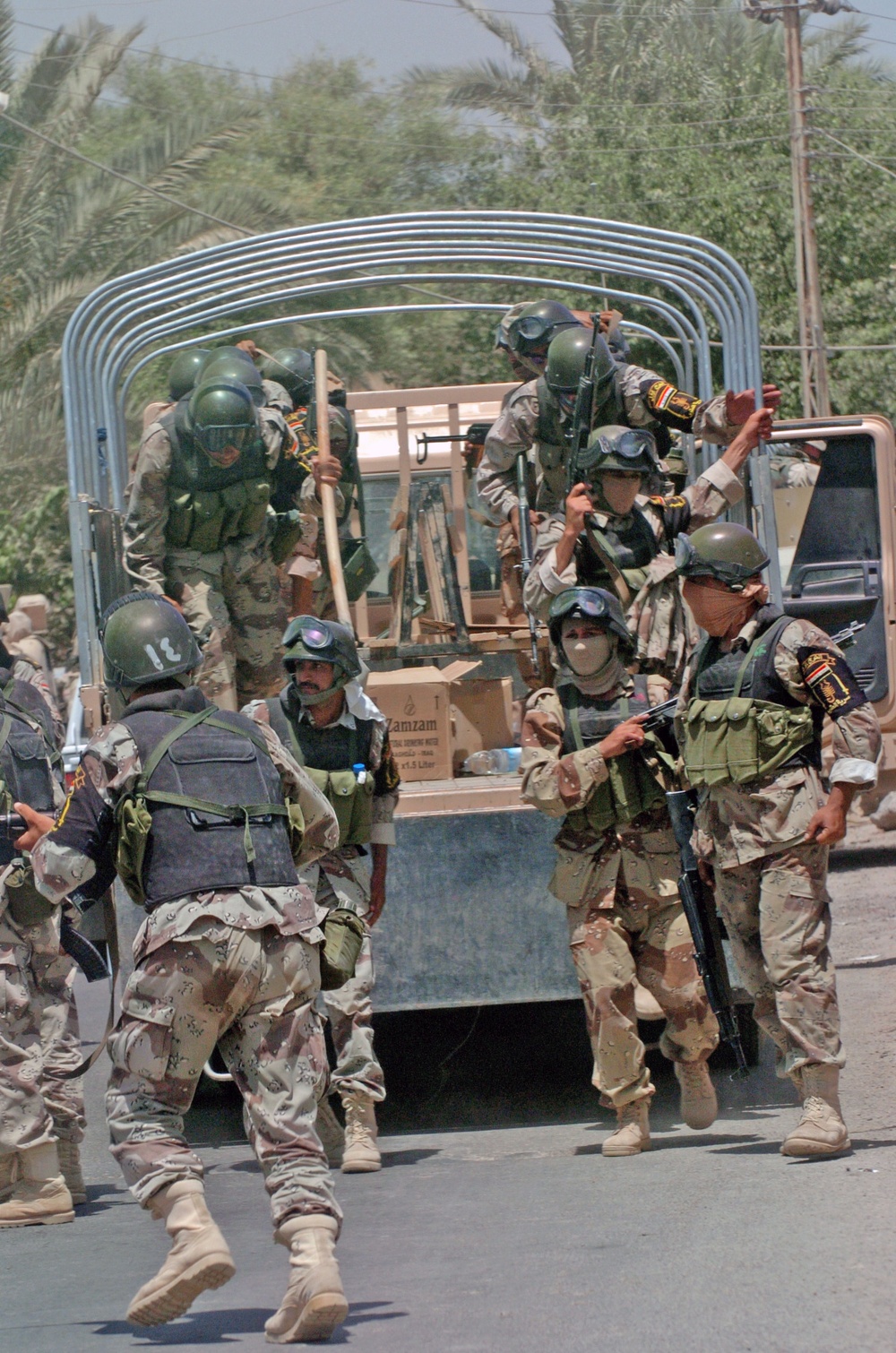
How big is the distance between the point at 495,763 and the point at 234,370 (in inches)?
81.0

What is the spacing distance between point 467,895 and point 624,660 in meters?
1.04

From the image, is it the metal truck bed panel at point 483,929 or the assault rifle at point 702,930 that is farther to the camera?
the metal truck bed panel at point 483,929

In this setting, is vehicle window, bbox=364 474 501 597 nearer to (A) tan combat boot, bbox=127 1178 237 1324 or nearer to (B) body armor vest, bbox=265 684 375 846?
(B) body armor vest, bbox=265 684 375 846

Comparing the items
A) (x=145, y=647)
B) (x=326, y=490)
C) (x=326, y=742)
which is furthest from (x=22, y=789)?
(x=326, y=490)

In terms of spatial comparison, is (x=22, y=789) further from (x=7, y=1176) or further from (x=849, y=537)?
(x=849, y=537)

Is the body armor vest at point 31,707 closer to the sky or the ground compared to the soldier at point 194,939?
closer to the sky

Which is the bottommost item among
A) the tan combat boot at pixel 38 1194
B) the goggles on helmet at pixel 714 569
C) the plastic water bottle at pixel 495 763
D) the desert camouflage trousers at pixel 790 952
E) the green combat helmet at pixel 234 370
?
the tan combat boot at pixel 38 1194

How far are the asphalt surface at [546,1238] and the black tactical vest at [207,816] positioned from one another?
1034mm

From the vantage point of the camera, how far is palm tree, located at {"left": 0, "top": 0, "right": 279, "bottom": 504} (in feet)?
60.2

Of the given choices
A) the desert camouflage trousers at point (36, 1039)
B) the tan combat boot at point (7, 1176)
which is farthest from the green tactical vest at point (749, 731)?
the tan combat boot at point (7, 1176)

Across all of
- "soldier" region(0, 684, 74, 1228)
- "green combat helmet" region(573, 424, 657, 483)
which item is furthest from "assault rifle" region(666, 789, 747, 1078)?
"soldier" region(0, 684, 74, 1228)

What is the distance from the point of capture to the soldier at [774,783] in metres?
5.53

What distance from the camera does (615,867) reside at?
6.04m

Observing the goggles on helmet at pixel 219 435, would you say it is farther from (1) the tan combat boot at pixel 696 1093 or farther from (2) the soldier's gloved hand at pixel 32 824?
(1) the tan combat boot at pixel 696 1093
